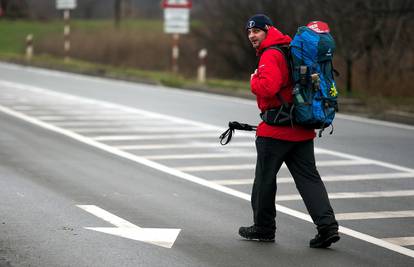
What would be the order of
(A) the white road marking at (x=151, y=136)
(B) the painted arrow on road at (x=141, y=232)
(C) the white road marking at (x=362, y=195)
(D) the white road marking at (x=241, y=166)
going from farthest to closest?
(A) the white road marking at (x=151, y=136) → (D) the white road marking at (x=241, y=166) → (C) the white road marking at (x=362, y=195) → (B) the painted arrow on road at (x=141, y=232)

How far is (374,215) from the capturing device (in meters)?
9.84

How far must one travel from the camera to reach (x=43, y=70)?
→ 113ft

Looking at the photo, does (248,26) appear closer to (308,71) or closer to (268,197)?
(308,71)

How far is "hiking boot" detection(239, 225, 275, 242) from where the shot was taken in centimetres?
854

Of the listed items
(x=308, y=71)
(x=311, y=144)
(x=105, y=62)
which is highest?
(x=308, y=71)

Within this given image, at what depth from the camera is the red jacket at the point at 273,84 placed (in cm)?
815

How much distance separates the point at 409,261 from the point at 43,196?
3887 millimetres

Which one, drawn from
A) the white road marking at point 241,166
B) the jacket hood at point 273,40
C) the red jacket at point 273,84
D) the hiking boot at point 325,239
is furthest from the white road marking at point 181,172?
the jacket hood at point 273,40

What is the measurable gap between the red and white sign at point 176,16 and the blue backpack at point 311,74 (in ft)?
78.1

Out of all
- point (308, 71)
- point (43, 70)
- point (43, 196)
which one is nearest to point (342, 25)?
point (43, 70)

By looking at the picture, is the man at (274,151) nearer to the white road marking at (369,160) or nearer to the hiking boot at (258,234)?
the hiking boot at (258,234)

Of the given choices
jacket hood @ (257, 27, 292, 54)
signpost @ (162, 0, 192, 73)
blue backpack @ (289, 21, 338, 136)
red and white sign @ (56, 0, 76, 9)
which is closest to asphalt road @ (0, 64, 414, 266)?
blue backpack @ (289, 21, 338, 136)

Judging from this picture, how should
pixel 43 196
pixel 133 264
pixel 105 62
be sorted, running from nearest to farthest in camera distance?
pixel 133 264
pixel 43 196
pixel 105 62

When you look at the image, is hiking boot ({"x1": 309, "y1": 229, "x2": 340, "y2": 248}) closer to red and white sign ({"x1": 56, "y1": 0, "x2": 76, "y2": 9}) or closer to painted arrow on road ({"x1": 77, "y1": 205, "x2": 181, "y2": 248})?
painted arrow on road ({"x1": 77, "y1": 205, "x2": 181, "y2": 248})
